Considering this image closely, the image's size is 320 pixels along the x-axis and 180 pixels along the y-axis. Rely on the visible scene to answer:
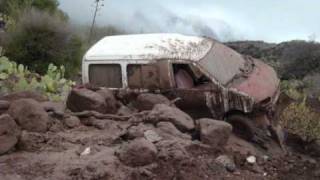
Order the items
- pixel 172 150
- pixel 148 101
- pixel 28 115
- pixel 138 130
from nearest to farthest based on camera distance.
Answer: pixel 172 150
pixel 28 115
pixel 138 130
pixel 148 101

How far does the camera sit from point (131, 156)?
688 cm

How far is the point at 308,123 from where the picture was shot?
30.5 ft

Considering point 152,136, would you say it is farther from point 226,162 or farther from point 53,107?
point 53,107

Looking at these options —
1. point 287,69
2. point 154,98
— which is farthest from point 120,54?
point 287,69

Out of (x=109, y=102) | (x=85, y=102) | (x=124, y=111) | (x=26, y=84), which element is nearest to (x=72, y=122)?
(x=85, y=102)

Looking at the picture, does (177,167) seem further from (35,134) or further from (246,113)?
(246,113)

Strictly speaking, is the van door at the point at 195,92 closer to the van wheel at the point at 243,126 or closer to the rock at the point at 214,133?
the van wheel at the point at 243,126

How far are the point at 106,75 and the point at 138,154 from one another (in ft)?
12.5

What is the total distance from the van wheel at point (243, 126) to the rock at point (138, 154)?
2506 mm

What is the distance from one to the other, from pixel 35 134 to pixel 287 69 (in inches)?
641

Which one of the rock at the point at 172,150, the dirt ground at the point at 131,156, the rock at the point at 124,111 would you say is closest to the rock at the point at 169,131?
the dirt ground at the point at 131,156

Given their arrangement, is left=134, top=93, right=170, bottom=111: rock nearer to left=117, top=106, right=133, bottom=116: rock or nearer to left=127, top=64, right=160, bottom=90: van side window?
left=117, top=106, right=133, bottom=116: rock

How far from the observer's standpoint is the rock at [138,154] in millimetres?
6875

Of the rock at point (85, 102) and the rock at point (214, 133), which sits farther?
the rock at point (85, 102)
